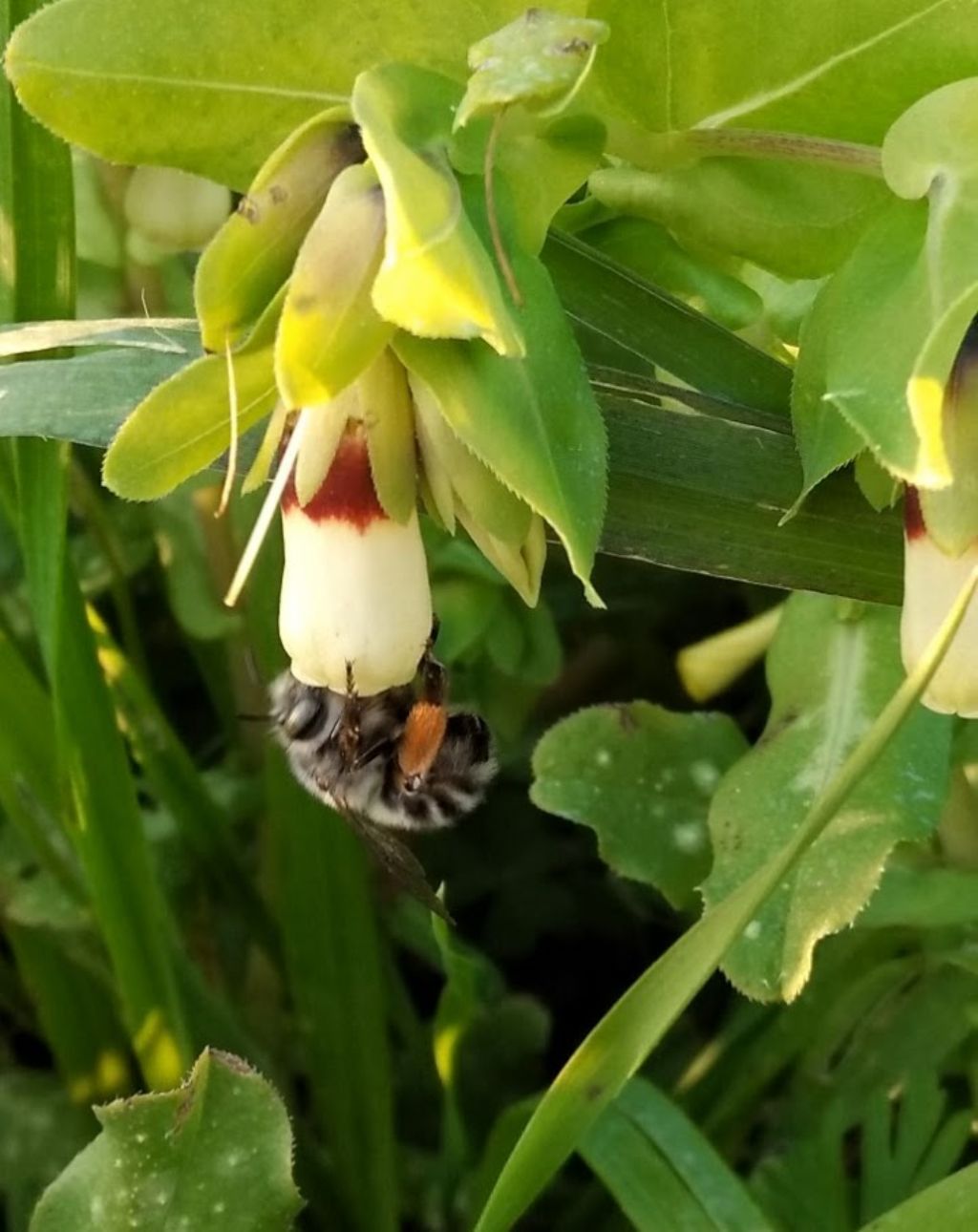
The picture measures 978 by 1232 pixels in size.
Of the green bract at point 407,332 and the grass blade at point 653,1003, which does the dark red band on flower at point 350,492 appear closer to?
the green bract at point 407,332

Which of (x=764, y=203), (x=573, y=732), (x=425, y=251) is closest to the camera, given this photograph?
(x=425, y=251)

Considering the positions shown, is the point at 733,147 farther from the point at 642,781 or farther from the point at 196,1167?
the point at 196,1167

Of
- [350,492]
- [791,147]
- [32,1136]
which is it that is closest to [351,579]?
[350,492]

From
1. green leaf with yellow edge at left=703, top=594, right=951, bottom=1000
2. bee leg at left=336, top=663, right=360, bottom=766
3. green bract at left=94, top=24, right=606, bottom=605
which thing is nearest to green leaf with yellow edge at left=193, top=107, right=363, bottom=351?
green bract at left=94, top=24, right=606, bottom=605

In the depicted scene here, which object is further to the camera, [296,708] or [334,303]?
[296,708]

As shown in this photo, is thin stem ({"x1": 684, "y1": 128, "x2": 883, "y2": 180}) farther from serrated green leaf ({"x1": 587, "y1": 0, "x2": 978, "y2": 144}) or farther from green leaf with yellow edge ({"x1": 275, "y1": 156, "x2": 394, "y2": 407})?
green leaf with yellow edge ({"x1": 275, "y1": 156, "x2": 394, "y2": 407})

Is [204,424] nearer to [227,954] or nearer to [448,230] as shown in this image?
[448,230]

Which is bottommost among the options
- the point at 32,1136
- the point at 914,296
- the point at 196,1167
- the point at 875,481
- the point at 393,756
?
the point at 32,1136

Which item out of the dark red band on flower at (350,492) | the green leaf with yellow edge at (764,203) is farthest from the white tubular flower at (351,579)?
the green leaf with yellow edge at (764,203)
